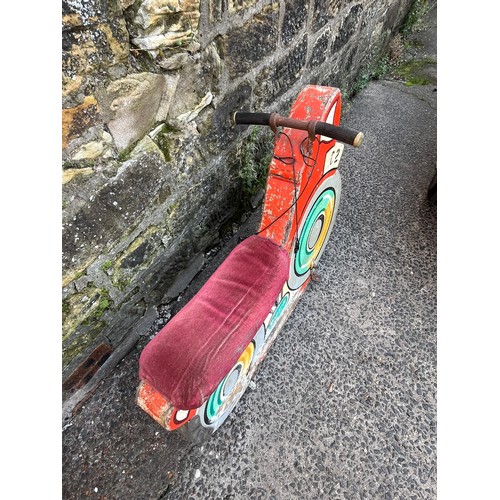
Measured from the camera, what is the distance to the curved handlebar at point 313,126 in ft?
3.27

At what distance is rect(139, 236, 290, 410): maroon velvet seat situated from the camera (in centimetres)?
91

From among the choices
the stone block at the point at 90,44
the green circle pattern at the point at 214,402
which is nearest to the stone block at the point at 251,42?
the stone block at the point at 90,44

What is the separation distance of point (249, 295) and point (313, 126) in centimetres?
51

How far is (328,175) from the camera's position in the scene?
138 centimetres

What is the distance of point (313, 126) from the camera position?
105cm

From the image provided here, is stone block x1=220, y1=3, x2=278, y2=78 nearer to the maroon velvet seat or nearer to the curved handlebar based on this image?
the curved handlebar

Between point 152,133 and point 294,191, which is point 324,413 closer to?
point 294,191

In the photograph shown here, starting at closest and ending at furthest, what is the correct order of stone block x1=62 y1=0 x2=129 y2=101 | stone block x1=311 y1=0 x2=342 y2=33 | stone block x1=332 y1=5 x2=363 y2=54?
stone block x1=62 y1=0 x2=129 y2=101 → stone block x1=311 y1=0 x2=342 y2=33 → stone block x1=332 y1=5 x2=363 y2=54

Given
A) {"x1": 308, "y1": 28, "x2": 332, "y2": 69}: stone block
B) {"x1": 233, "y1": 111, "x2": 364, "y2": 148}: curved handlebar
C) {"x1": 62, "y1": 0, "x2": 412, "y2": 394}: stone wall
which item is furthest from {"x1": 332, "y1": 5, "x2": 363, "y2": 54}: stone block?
{"x1": 233, "y1": 111, "x2": 364, "y2": 148}: curved handlebar

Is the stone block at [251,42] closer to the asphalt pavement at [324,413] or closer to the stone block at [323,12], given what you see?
the stone block at [323,12]

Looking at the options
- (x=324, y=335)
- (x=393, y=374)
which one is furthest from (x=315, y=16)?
(x=393, y=374)

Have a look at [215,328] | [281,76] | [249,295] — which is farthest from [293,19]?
[215,328]

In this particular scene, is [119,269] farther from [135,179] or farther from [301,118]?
[301,118]

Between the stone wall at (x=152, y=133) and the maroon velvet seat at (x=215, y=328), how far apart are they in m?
0.33
